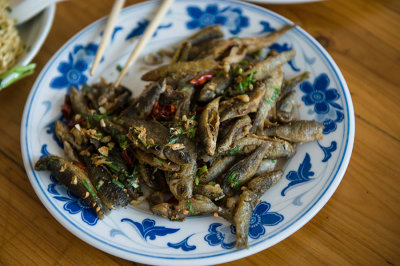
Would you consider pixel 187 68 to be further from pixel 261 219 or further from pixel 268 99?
pixel 261 219

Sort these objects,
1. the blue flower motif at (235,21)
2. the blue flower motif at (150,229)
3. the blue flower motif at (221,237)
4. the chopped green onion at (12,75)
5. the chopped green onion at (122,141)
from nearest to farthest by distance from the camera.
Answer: the blue flower motif at (221,237)
the blue flower motif at (150,229)
the chopped green onion at (122,141)
the chopped green onion at (12,75)
the blue flower motif at (235,21)

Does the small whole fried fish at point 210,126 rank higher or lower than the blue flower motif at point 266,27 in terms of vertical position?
lower

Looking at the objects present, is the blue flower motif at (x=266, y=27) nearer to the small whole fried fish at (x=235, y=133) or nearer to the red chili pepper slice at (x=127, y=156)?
the small whole fried fish at (x=235, y=133)

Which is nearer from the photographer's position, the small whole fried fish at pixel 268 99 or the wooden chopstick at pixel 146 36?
the small whole fried fish at pixel 268 99

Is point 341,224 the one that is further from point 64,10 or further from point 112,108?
point 64,10

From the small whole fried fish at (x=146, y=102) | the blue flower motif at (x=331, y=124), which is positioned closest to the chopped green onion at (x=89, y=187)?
the small whole fried fish at (x=146, y=102)

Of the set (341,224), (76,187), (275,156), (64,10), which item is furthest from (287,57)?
(64,10)

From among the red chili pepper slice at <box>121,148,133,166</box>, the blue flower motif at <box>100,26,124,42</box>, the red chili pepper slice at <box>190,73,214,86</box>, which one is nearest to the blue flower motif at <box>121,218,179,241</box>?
the red chili pepper slice at <box>121,148,133,166</box>
